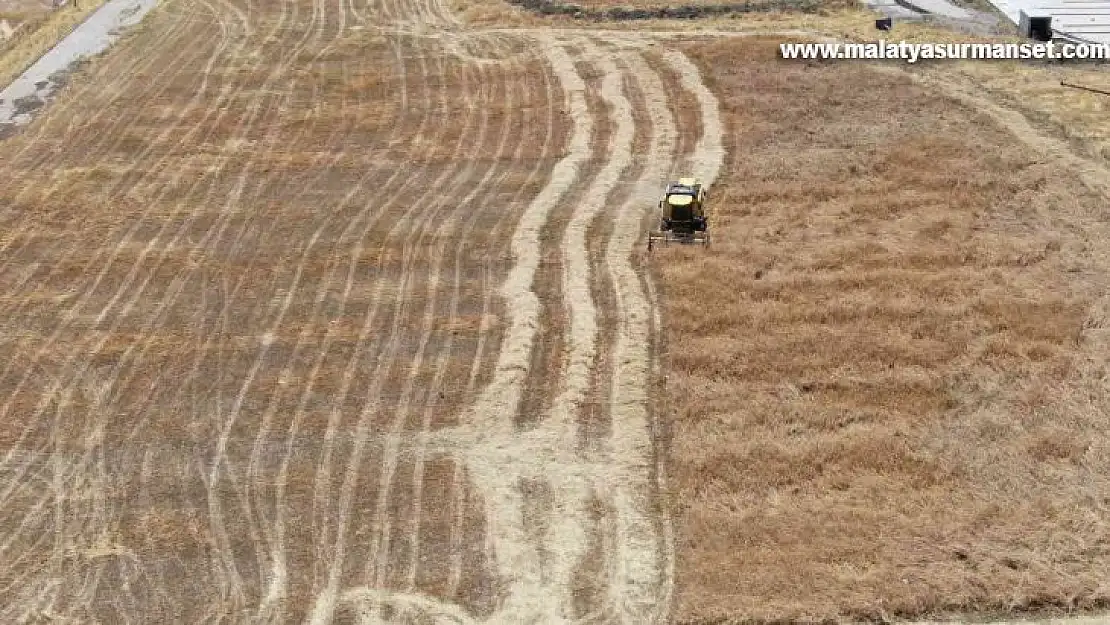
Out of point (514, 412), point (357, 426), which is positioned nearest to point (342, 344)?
point (357, 426)

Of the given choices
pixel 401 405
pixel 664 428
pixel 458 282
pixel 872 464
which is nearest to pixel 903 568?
pixel 872 464

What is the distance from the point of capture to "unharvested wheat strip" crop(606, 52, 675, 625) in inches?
556

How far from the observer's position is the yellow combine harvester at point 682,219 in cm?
2269

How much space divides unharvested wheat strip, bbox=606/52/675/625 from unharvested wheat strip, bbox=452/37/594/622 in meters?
1.11

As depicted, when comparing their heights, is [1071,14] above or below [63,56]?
below

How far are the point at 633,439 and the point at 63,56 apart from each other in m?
28.4

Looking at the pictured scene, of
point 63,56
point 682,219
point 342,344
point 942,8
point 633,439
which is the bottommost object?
point 633,439

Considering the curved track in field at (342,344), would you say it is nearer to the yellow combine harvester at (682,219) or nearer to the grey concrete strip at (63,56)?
the yellow combine harvester at (682,219)

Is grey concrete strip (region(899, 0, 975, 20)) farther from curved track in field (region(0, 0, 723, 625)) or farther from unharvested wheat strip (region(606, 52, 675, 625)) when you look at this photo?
unharvested wheat strip (region(606, 52, 675, 625))

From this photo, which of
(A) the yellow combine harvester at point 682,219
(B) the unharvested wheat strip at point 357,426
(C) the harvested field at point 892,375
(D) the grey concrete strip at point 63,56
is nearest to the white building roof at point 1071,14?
(C) the harvested field at point 892,375

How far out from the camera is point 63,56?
36.4 metres

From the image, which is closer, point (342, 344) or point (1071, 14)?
point (342, 344)

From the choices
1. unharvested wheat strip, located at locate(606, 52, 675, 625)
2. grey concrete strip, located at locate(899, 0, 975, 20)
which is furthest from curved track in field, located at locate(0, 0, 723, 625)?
grey concrete strip, located at locate(899, 0, 975, 20)

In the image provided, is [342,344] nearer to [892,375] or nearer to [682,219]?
[682,219]
